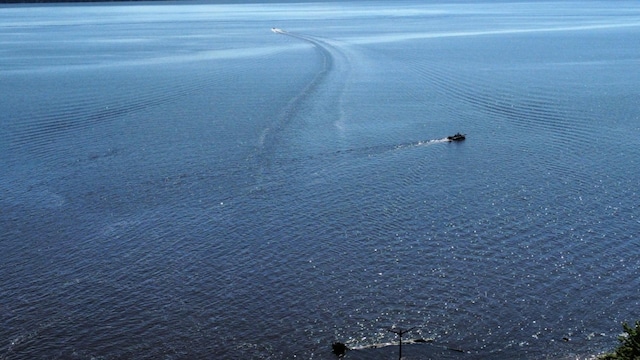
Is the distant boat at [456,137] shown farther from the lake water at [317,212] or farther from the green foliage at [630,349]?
the green foliage at [630,349]

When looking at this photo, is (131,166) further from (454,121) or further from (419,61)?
(419,61)

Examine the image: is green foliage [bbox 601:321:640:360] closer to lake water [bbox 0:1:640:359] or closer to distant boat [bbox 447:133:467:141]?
lake water [bbox 0:1:640:359]

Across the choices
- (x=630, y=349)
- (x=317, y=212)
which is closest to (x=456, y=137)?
(x=317, y=212)

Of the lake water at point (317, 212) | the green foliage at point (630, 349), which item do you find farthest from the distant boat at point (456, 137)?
the green foliage at point (630, 349)

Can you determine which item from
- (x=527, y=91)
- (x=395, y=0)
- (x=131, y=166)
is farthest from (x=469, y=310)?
(x=395, y=0)

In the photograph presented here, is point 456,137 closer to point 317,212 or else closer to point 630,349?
point 317,212

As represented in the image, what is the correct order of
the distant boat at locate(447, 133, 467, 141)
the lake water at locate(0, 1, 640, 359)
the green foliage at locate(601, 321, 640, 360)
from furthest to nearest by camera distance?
the distant boat at locate(447, 133, 467, 141) < the lake water at locate(0, 1, 640, 359) < the green foliage at locate(601, 321, 640, 360)

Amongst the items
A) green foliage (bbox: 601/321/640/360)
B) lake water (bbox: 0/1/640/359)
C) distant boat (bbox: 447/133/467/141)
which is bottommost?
lake water (bbox: 0/1/640/359)

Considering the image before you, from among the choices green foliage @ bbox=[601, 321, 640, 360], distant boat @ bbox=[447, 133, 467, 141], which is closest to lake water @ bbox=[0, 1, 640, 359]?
distant boat @ bbox=[447, 133, 467, 141]

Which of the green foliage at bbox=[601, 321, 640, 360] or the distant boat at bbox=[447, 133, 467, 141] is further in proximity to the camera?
the distant boat at bbox=[447, 133, 467, 141]
